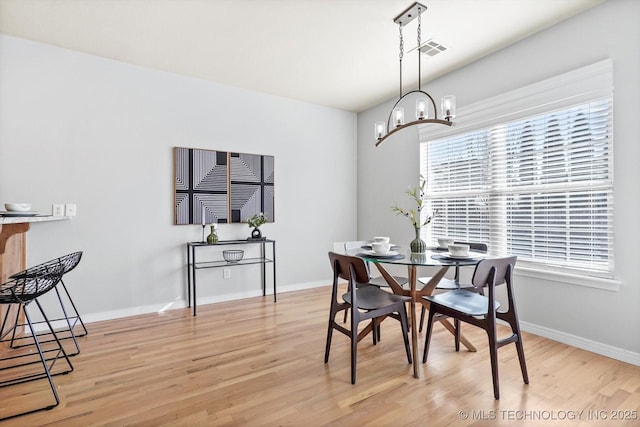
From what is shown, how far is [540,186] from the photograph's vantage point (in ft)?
9.31

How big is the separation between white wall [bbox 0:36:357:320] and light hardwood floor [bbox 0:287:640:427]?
750 millimetres

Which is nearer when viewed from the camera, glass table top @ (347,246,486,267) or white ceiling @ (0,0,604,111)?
glass table top @ (347,246,486,267)

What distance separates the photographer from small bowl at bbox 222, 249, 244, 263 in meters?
3.75

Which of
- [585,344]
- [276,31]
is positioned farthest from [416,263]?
[276,31]

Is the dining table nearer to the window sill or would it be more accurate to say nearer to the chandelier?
the window sill

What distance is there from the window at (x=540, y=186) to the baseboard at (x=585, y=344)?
1.78 feet

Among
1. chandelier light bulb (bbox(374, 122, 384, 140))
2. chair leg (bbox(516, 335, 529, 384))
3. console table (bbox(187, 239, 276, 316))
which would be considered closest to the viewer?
chair leg (bbox(516, 335, 529, 384))

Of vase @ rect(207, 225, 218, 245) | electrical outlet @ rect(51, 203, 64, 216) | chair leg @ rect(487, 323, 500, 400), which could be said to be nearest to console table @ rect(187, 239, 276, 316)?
vase @ rect(207, 225, 218, 245)

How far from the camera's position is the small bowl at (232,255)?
3748 millimetres

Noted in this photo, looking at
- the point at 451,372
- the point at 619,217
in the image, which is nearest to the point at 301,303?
the point at 451,372

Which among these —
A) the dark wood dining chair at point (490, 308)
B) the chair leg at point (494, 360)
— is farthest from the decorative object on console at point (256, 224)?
the chair leg at point (494, 360)

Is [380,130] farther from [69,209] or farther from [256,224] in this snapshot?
[69,209]

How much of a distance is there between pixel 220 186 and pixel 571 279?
12.1 feet

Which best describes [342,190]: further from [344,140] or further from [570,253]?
[570,253]
